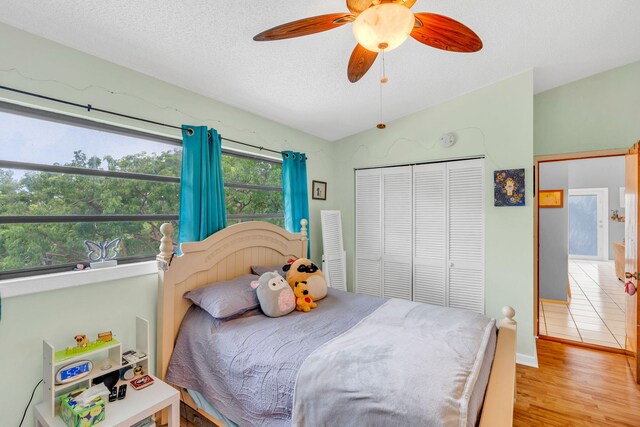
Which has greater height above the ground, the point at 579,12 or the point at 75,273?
the point at 579,12

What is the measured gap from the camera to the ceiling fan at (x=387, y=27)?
3.86 feet

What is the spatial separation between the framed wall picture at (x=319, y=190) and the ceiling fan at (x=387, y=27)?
229 centimetres

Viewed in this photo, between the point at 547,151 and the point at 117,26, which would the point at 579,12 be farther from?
the point at 117,26

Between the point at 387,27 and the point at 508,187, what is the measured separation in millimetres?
2411

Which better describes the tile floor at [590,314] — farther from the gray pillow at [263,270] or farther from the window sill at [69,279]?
the window sill at [69,279]

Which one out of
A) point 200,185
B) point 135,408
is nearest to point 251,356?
point 135,408

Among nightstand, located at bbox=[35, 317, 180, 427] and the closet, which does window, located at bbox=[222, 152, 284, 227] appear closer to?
the closet

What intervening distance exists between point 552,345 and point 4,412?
14.9ft

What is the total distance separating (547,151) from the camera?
3275 millimetres

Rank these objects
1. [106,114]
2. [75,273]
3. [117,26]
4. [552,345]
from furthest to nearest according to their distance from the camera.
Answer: [552,345] < [106,114] < [75,273] < [117,26]

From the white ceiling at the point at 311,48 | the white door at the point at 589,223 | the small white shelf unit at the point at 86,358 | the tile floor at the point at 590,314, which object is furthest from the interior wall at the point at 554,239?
the small white shelf unit at the point at 86,358

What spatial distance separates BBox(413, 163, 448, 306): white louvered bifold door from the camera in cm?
331

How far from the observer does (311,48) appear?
6.72 ft

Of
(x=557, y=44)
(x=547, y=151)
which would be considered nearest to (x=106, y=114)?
(x=557, y=44)
